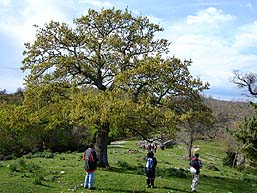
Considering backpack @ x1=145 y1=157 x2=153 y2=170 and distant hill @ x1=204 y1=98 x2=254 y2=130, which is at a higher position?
distant hill @ x1=204 y1=98 x2=254 y2=130

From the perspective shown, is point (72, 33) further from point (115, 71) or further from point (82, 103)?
point (82, 103)

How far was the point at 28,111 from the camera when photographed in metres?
27.9

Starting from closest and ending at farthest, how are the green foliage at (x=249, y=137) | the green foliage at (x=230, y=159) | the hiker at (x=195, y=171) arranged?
1. the hiker at (x=195, y=171)
2. the green foliage at (x=249, y=137)
3. the green foliage at (x=230, y=159)

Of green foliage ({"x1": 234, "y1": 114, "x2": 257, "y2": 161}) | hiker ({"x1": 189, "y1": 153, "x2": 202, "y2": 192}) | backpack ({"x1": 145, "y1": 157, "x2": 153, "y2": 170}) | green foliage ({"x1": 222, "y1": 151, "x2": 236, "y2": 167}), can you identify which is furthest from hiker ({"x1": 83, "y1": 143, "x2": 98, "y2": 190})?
green foliage ({"x1": 222, "y1": 151, "x2": 236, "y2": 167})

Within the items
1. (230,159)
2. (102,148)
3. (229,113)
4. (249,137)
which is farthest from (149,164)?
(229,113)

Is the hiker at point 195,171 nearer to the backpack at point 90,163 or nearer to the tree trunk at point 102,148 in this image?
the backpack at point 90,163

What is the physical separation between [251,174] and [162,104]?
2591 cm

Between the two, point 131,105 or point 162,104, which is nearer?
point 131,105

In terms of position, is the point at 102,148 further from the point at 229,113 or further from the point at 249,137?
the point at 229,113

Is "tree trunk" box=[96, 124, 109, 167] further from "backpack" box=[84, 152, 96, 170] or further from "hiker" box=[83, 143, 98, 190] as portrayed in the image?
"backpack" box=[84, 152, 96, 170]

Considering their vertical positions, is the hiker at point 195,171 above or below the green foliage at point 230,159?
above

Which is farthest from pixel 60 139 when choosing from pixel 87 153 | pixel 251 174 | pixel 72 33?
pixel 87 153

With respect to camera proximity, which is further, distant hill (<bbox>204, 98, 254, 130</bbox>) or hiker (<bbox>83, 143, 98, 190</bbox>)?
distant hill (<bbox>204, 98, 254, 130</bbox>)

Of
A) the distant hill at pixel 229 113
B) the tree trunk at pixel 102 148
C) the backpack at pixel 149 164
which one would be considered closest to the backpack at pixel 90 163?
the backpack at pixel 149 164
